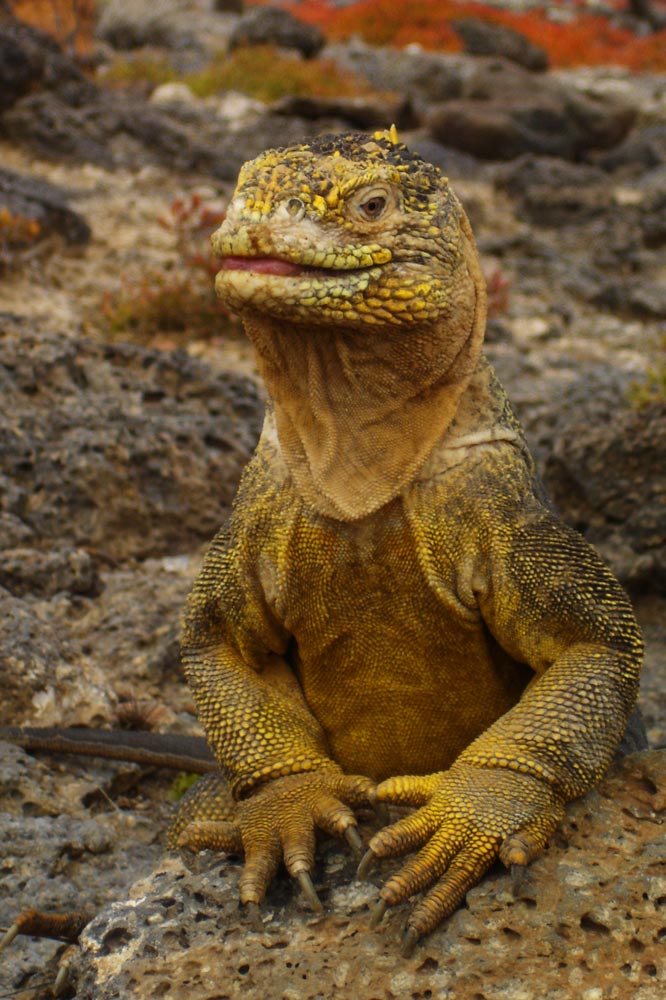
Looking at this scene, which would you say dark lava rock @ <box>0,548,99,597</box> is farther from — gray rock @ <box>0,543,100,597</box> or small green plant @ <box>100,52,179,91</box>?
small green plant @ <box>100,52,179,91</box>

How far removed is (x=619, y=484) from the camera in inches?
245

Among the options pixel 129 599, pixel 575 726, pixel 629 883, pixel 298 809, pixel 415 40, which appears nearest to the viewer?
pixel 629 883

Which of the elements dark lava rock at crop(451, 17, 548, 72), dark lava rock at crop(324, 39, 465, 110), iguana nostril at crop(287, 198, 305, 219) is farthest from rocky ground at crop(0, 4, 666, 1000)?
dark lava rock at crop(451, 17, 548, 72)

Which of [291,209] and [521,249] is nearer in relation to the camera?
[291,209]

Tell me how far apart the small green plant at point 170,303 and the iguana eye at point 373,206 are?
5909 mm

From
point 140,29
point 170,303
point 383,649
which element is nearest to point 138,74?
point 140,29

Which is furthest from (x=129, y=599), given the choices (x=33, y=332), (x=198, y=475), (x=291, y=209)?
(x=291, y=209)

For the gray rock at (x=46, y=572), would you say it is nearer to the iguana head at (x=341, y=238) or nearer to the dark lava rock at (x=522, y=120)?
the iguana head at (x=341, y=238)

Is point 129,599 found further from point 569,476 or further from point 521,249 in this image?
point 521,249

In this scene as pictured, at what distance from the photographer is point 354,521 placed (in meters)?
3.58

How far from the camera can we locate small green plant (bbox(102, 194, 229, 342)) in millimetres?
9039

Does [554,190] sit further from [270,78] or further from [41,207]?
[270,78]

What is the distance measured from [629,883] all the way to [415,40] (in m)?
23.7

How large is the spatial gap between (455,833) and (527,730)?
40 centimetres
